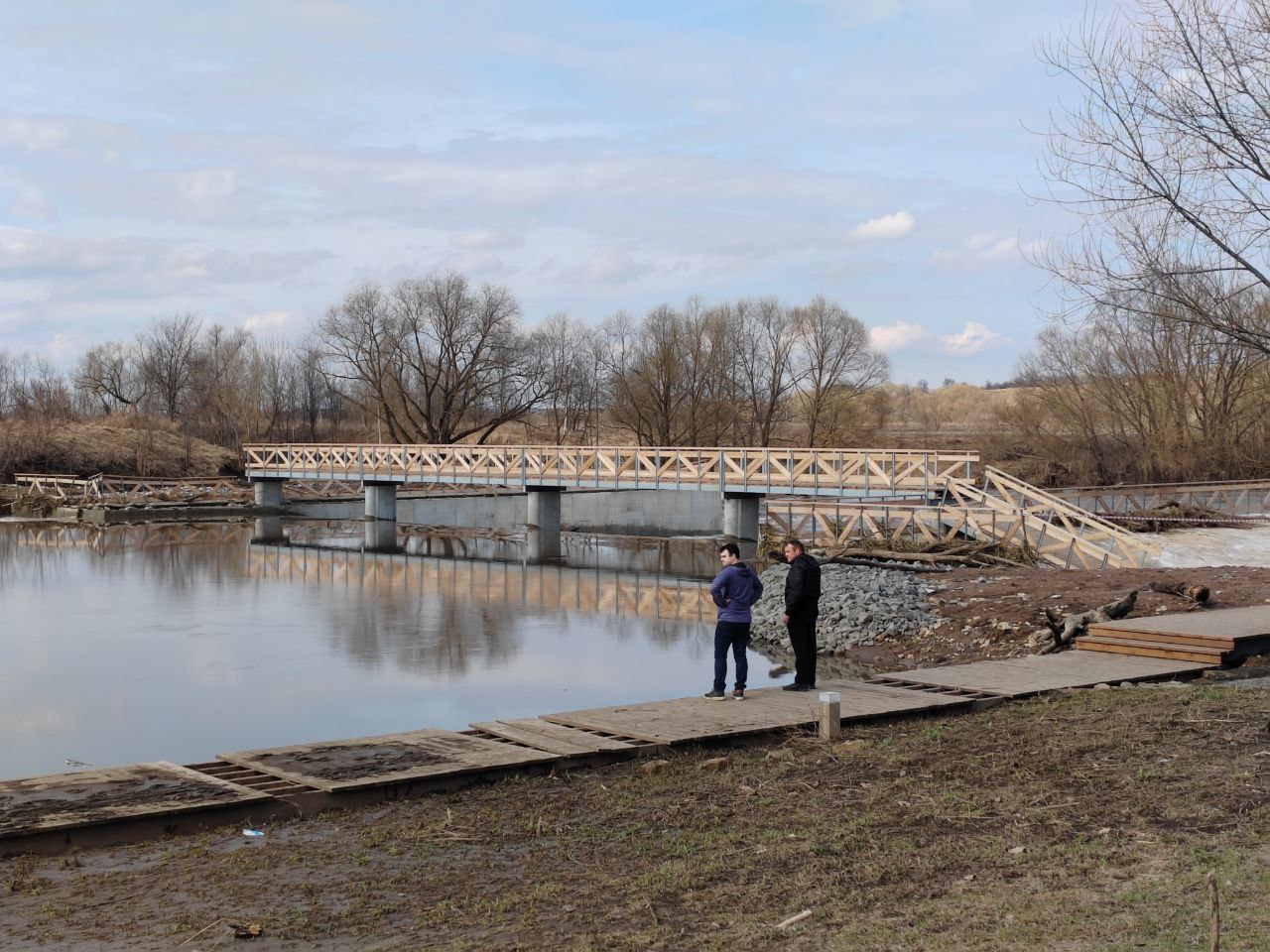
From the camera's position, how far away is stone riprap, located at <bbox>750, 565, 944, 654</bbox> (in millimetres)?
19453

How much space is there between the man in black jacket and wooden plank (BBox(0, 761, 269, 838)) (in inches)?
219

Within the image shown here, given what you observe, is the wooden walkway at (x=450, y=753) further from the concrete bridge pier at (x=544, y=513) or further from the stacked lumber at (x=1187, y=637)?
the concrete bridge pier at (x=544, y=513)

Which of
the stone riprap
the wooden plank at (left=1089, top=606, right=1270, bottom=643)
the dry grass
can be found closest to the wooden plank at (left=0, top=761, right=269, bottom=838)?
the wooden plank at (left=1089, top=606, right=1270, bottom=643)

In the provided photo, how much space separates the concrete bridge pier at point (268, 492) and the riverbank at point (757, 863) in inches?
1905

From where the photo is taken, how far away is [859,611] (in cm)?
2041

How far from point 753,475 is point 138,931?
31.9m

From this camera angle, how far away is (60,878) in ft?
23.2

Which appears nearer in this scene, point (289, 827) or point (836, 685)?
point (289, 827)

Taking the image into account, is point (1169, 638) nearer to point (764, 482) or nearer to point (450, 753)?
point (450, 753)

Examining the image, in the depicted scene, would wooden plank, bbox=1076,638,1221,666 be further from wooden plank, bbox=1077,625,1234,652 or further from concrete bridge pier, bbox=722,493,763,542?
concrete bridge pier, bbox=722,493,763,542

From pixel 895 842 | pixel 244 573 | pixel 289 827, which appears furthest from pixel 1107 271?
pixel 244 573

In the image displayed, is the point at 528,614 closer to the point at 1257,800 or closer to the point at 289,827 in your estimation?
the point at 289,827

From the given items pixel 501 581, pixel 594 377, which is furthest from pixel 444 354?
pixel 501 581

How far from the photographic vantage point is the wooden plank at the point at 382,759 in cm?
914
